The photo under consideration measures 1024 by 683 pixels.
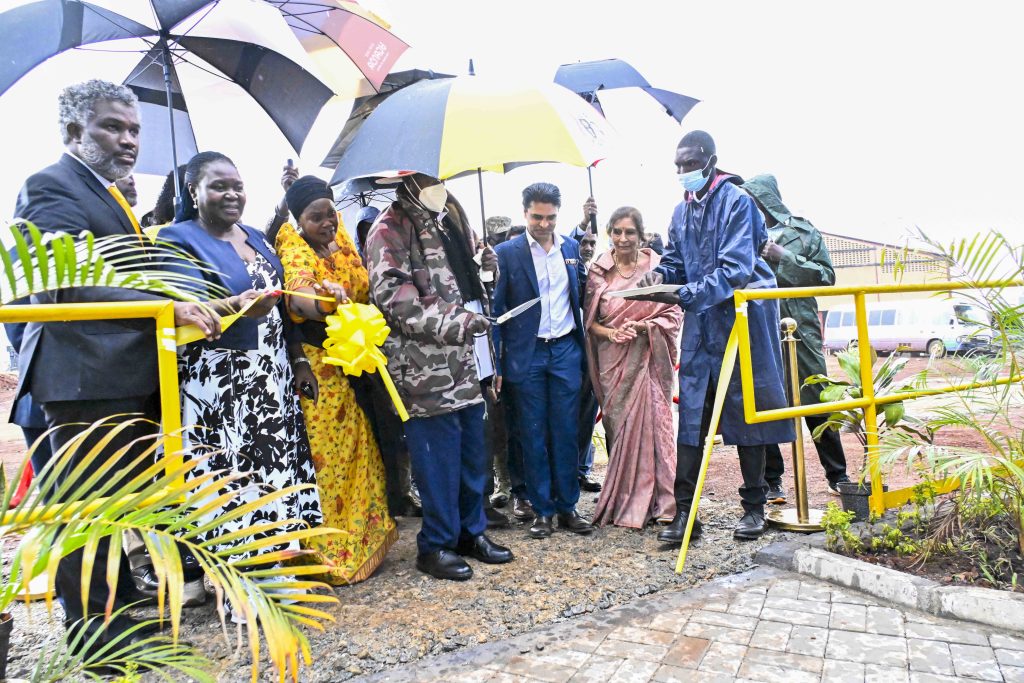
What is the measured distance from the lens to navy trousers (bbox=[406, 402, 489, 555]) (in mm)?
3727

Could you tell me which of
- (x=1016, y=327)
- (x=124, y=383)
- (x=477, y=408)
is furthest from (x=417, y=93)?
(x=1016, y=327)

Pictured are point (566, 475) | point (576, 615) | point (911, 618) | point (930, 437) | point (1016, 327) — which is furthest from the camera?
point (566, 475)

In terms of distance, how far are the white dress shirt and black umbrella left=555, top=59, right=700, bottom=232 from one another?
2.54 m

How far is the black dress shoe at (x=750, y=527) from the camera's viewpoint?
4.10m

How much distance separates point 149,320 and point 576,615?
1.96 meters

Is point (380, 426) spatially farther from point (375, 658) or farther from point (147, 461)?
point (375, 658)

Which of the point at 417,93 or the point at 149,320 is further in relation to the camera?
the point at 417,93

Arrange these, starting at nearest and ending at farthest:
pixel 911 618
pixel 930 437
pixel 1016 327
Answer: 1. pixel 911 618
2. pixel 1016 327
3. pixel 930 437

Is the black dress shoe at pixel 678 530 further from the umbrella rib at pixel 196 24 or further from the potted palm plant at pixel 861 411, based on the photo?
the umbrella rib at pixel 196 24

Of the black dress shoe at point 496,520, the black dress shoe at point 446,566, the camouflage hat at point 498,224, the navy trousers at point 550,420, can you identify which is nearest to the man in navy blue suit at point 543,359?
the navy trousers at point 550,420

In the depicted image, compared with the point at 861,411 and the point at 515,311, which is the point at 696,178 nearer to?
the point at 515,311

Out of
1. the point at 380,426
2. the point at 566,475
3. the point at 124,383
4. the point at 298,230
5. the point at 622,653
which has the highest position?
the point at 298,230

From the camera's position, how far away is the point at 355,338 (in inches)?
131

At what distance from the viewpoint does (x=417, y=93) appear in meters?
3.90
